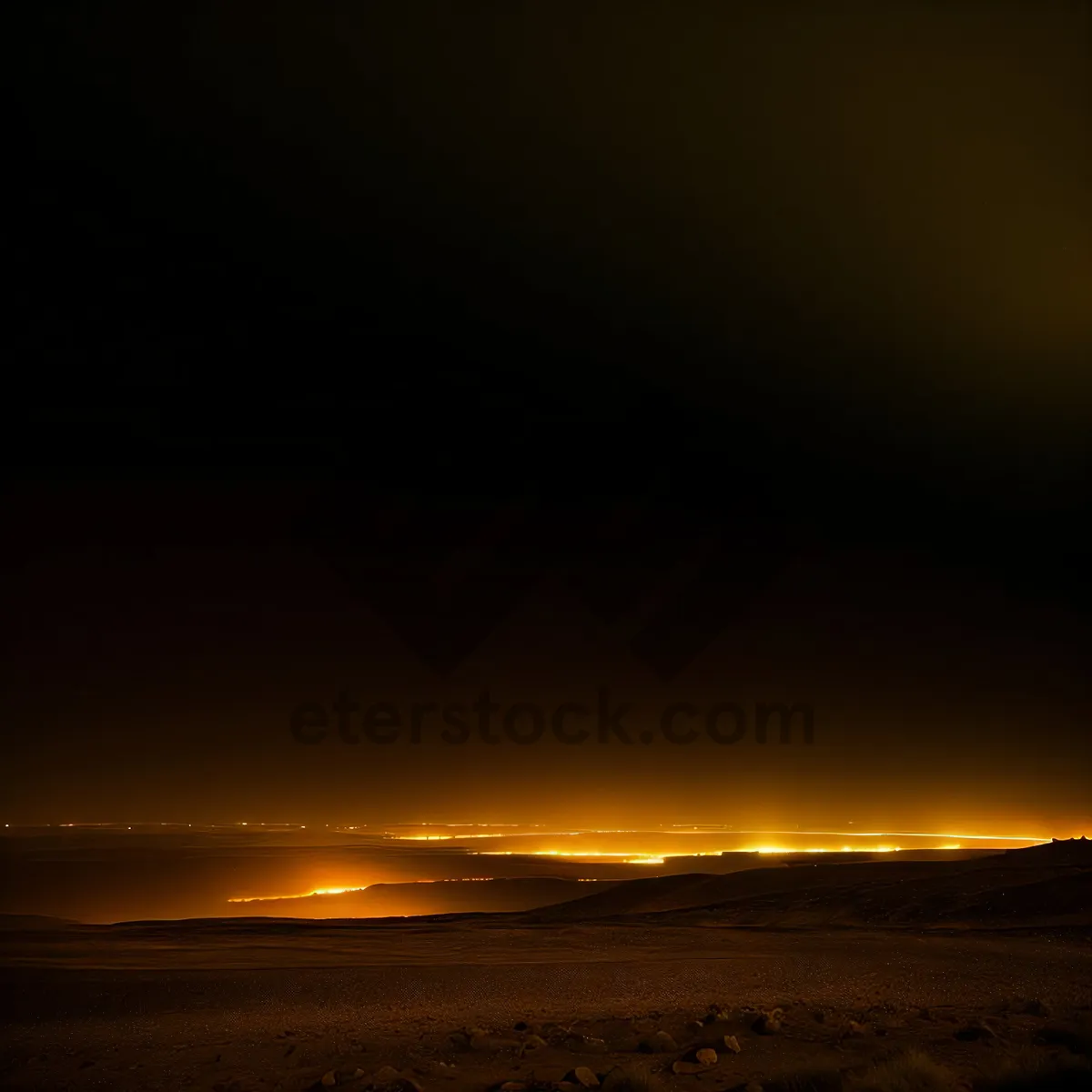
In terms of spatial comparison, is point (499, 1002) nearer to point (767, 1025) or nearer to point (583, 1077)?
point (767, 1025)

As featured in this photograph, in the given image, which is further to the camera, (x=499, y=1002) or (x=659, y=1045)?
(x=499, y=1002)

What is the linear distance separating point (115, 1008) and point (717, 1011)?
8669 millimetres

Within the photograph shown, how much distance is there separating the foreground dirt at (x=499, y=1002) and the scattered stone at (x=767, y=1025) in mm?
81

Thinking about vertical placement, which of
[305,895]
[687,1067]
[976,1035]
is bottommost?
[687,1067]

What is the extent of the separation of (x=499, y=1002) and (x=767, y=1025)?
4.61m

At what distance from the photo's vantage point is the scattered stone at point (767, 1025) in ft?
37.7

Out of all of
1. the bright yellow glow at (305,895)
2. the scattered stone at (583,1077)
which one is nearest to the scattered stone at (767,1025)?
the scattered stone at (583,1077)

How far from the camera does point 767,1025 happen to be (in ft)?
38.0

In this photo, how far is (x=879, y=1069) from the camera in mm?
9508

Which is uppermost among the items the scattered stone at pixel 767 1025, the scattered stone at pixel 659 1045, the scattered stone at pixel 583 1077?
the scattered stone at pixel 767 1025

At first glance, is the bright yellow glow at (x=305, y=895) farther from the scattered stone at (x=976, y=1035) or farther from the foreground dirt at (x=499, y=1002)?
the scattered stone at (x=976, y=1035)

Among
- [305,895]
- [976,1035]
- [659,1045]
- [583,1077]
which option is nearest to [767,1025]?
[659,1045]

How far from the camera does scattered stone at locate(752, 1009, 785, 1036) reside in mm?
11492

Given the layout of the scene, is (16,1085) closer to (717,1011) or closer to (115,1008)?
(115,1008)
